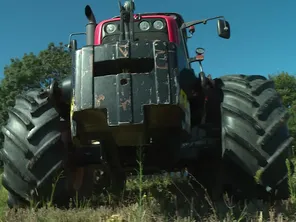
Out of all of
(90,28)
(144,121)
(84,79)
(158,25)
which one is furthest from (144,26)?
(144,121)

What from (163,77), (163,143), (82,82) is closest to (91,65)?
(82,82)

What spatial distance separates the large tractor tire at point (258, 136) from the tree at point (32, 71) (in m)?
30.3

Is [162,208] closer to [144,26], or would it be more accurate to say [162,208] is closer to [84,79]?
[84,79]

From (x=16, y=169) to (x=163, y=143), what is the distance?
1206mm

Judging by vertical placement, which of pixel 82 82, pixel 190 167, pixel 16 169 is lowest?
pixel 190 167

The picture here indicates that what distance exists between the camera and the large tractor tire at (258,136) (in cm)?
289

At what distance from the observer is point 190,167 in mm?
4418

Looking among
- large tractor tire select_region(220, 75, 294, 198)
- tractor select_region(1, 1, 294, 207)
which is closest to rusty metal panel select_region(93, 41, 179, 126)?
tractor select_region(1, 1, 294, 207)

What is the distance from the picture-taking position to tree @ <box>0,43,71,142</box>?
32.9 m

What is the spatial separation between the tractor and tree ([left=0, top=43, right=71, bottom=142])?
2955 centimetres

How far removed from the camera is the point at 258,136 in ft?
9.58

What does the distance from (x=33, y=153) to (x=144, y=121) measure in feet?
3.62

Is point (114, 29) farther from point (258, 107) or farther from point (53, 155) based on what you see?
point (258, 107)

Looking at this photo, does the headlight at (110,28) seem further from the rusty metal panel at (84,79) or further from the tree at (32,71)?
the tree at (32,71)
